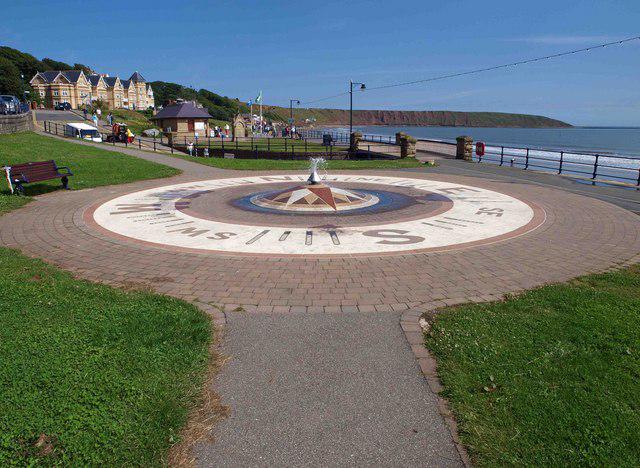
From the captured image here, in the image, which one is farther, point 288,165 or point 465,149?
point 465,149

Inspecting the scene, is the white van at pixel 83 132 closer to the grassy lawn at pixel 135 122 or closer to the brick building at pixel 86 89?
the grassy lawn at pixel 135 122

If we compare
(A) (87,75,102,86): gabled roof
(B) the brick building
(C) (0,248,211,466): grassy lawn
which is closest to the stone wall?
(C) (0,248,211,466): grassy lawn

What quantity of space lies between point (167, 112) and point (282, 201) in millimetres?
58942

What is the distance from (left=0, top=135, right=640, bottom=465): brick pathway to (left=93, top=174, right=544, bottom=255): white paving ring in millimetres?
466

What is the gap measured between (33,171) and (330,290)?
1103cm

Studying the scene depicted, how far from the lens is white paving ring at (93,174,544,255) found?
8266 millimetres

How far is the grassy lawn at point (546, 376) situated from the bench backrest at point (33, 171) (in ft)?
40.7

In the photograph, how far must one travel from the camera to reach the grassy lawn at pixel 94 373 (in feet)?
9.87

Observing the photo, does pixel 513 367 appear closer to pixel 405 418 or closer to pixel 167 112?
pixel 405 418

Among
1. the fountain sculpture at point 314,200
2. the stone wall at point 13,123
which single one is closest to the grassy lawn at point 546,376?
the fountain sculpture at point 314,200

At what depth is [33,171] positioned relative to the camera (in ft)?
42.2

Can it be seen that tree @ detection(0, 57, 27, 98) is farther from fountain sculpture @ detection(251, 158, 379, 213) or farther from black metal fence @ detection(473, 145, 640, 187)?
fountain sculpture @ detection(251, 158, 379, 213)

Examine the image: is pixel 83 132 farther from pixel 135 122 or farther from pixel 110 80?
pixel 110 80

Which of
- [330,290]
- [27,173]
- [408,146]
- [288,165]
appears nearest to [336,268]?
[330,290]
